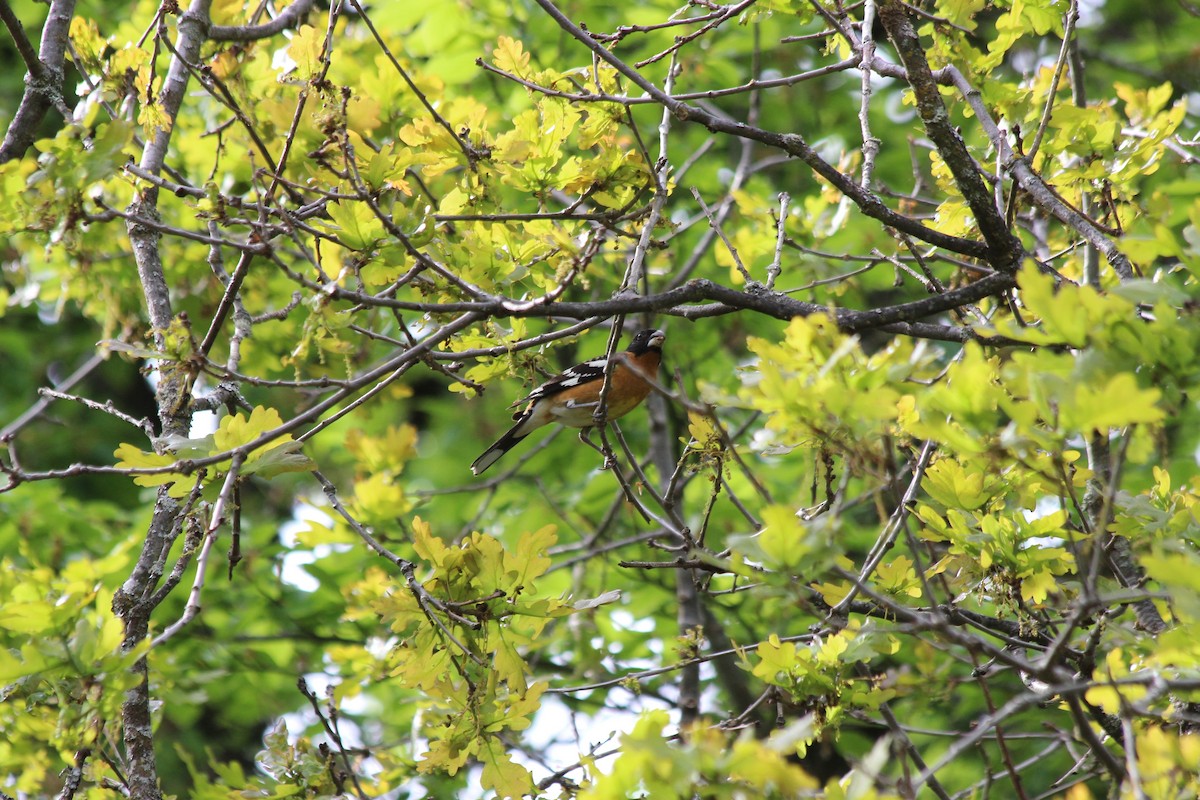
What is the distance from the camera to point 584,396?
20.3ft

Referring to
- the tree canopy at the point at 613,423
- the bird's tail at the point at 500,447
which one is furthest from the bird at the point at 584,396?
the tree canopy at the point at 613,423

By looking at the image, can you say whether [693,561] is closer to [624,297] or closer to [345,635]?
[624,297]

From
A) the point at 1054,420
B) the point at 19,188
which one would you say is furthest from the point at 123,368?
the point at 1054,420

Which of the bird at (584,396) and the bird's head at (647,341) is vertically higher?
the bird's head at (647,341)

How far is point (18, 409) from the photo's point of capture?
953cm

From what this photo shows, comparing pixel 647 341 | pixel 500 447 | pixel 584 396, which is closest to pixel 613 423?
pixel 584 396

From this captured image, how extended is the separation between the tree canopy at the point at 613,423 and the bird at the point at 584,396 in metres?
0.49

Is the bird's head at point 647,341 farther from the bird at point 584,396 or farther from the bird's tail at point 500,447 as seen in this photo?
the bird's tail at point 500,447

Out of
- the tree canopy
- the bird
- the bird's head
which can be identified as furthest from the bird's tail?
the bird's head

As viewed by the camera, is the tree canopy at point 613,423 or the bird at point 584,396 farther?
the bird at point 584,396

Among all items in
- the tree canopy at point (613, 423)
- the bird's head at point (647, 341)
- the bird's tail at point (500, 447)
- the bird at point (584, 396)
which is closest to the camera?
the tree canopy at point (613, 423)

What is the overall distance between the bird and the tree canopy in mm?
489

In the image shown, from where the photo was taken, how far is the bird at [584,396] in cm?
560

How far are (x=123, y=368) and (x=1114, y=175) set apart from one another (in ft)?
28.5
